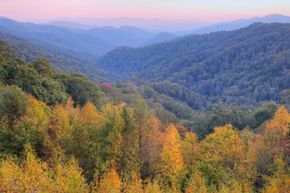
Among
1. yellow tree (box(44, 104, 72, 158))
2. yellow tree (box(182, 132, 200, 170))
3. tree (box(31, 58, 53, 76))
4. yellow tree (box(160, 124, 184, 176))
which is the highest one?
tree (box(31, 58, 53, 76))

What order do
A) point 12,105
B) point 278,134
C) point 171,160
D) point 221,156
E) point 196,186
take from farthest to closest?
point 278,134
point 221,156
point 12,105
point 171,160
point 196,186

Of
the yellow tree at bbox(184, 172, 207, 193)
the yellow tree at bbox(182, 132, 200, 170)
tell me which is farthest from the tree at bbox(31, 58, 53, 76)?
the yellow tree at bbox(184, 172, 207, 193)

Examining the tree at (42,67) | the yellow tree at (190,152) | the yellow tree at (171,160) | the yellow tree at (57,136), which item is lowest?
the yellow tree at (190,152)

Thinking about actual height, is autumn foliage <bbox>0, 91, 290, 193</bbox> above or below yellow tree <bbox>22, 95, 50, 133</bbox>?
below

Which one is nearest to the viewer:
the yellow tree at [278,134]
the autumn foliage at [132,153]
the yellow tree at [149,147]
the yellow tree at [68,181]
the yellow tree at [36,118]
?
the yellow tree at [68,181]

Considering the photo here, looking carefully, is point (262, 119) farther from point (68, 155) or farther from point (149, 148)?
point (68, 155)

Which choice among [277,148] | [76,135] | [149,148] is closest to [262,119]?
[277,148]

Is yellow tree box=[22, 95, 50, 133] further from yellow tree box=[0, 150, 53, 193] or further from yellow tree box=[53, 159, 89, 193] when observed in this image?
yellow tree box=[53, 159, 89, 193]

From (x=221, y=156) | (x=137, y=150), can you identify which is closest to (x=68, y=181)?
(x=137, y=150)

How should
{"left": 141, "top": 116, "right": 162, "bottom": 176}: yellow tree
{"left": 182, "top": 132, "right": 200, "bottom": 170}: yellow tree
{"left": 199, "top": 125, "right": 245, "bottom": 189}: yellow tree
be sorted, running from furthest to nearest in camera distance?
{"left": 182, "top": 132, "right": 200, "bottom": 170}: yellow tree
{"left": 199, "top": 125, "right": 245, "bottom": 189}: yellow tree
{"left": 141, "top": 116, "right": 162, "bottom": 176}: yellow tree

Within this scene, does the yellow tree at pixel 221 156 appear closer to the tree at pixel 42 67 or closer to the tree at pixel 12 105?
the tree at pixel 12 105

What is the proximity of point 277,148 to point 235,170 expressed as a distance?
772 centimetres

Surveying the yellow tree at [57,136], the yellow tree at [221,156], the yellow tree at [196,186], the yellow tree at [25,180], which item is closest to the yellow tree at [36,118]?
the yellow tree at [57,136]

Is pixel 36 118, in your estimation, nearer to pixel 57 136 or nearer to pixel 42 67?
pixel 57 136
